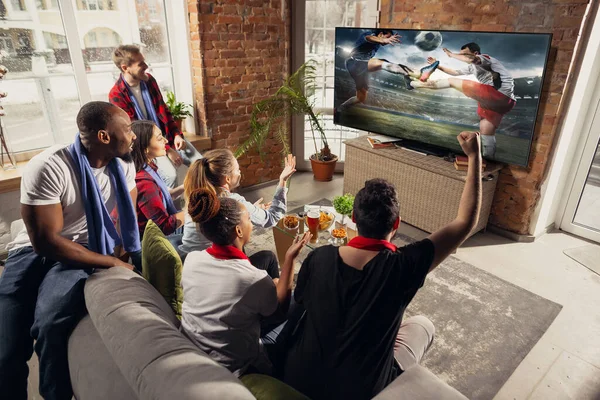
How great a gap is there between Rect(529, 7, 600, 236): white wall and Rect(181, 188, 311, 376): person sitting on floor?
2.69 meters

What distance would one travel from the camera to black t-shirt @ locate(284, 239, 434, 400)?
129 cm

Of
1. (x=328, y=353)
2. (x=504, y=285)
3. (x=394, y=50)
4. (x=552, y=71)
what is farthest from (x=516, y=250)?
(x=328, y=353)

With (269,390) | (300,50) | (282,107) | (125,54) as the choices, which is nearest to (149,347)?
(269,390)

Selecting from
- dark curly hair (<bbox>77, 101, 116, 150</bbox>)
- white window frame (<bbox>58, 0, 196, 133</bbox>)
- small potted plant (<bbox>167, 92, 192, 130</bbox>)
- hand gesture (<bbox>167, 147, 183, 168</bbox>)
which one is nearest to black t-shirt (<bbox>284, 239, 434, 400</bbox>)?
dark curly hair (<bbox>77, 101, 116, 150</bbox>)

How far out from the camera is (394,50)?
3482 mm

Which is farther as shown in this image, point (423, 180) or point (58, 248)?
point (423, 180)

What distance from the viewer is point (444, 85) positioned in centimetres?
327

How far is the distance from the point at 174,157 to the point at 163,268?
1.59 m

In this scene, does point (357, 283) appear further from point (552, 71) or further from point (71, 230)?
point (552, 71)

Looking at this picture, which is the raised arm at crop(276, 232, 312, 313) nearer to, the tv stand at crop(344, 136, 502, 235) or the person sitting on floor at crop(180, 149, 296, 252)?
the person sitting on floor at crop(180, 149, 296, 252)

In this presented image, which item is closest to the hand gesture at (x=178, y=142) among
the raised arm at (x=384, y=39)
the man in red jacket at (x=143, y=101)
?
the man in red jacket at (x=143, y=101)

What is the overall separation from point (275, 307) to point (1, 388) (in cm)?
110

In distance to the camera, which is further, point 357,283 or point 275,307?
point 275,307

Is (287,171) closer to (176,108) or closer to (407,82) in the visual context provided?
(407,82)
